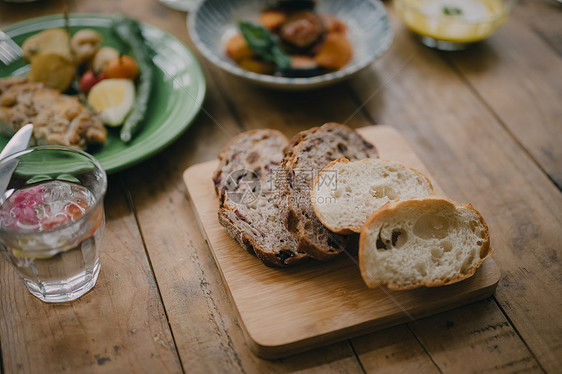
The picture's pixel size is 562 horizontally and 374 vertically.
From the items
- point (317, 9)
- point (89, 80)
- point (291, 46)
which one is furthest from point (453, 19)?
point (89, 80)

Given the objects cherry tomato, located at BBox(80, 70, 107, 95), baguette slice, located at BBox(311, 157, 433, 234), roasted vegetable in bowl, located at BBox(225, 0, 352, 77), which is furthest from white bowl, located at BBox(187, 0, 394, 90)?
baguette slice, located at BBox(311, 157, 433, 234)

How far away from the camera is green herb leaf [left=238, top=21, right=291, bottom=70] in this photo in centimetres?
260

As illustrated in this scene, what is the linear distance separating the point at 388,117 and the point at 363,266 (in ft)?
3.95

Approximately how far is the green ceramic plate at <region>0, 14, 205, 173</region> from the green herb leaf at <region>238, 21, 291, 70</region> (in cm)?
30

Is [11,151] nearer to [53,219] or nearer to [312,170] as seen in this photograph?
[53,219]

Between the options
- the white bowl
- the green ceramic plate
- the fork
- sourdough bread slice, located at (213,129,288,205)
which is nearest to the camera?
sourdough bread slice, located at (213,129,288,205)

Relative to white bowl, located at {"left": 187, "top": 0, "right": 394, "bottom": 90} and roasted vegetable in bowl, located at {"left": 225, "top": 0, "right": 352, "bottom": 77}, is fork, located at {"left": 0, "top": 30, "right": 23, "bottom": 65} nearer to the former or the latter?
white bowl, located at {"left": 187, "top": 0, "right": 394, "bottom": 90}

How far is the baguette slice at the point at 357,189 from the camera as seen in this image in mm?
1821

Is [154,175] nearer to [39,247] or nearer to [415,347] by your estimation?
[39,247]

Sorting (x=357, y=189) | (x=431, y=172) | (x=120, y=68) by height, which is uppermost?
(x=357, y=189)

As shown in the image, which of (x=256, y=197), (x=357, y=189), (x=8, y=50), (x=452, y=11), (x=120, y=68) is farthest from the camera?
(x=452, y=11)

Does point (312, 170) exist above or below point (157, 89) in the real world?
above

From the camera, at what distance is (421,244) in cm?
174

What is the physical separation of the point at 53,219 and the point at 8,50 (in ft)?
4.65
